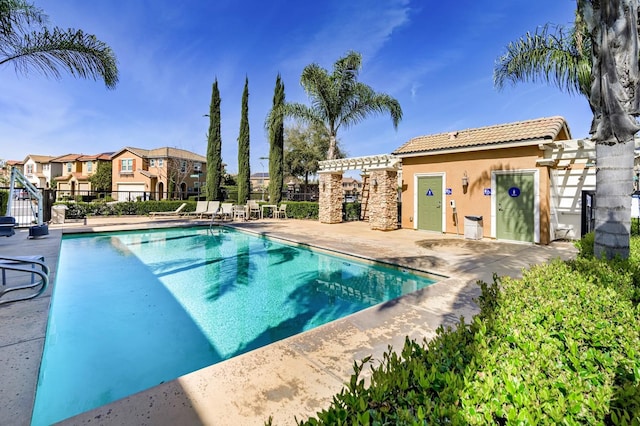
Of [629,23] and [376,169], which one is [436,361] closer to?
[629,23]

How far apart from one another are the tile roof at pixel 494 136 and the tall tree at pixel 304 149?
1728 cm

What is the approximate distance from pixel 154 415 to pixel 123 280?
6093mm

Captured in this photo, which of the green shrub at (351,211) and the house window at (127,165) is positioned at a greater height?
the house window at (127,165)

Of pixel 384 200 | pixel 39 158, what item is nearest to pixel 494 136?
pixel 384 200

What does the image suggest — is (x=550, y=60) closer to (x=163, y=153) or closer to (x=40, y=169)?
(x=163, y=153)

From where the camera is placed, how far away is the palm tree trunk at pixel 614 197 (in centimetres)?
365

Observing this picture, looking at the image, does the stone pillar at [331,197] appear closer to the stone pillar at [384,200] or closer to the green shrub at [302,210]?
the green shrub at [302,210]

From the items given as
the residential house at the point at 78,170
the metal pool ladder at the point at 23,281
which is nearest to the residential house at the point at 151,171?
the residential house at the point at 78,170

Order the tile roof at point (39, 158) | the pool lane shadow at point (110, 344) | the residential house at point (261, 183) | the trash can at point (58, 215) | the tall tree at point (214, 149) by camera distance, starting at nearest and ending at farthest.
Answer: the pool lane shadow at point (110, 344)
the trash can at point (58, 215)
the tall tree at point (214, 149)
the residential house at point (261, 183)
the tile roof at point (39, 158)

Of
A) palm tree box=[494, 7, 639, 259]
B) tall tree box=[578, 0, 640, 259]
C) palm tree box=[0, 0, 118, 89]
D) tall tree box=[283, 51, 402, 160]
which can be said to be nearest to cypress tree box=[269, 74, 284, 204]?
tall tree box=[283, 51, 402, 160]

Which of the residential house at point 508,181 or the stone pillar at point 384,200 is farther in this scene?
the stone pillar at point 384,200

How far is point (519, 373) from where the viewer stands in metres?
Answer: 1.43

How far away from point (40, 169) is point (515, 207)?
65.5 m

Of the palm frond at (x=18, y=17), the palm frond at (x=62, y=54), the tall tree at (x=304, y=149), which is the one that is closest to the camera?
the palm frond at (x=18, y=17)
